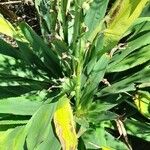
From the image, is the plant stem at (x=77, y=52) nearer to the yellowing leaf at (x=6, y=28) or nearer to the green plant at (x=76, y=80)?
the green plant at (x=76, y=80)

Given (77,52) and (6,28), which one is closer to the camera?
(77,52)

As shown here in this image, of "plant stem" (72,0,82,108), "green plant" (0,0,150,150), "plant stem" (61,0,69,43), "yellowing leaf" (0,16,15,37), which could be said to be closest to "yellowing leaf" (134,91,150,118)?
"green plant" (0,0,150,150)

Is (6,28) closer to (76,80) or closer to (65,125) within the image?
(76,80)

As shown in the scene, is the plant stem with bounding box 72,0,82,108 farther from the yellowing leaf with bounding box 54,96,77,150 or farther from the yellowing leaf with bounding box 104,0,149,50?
the yellowing leaf with bounding box 104,0,149,50

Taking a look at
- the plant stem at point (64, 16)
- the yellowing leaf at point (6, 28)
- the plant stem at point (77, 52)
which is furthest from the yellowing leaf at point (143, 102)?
the yellowing leaf at point (6, 28)

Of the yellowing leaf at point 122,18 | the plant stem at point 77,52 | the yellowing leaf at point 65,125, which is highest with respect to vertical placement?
the yellowing leaf at point 122,18

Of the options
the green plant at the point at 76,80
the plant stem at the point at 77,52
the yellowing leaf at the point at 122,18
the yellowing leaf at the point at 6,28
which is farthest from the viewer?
the yellowing leaf at the point at 6,28

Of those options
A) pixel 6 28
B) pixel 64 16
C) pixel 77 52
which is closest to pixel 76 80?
pixel 77 52
